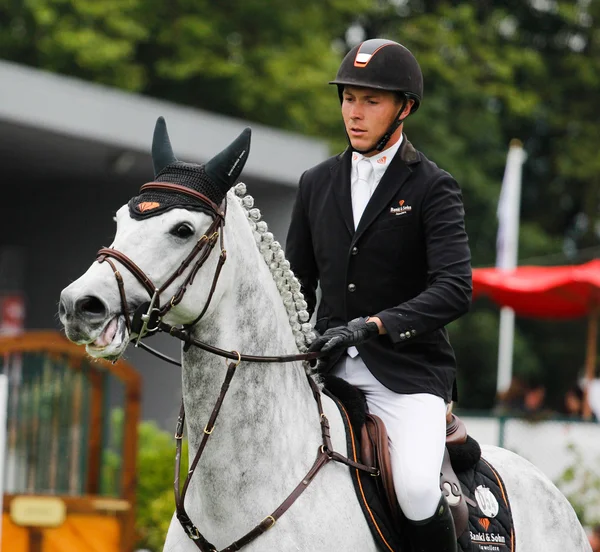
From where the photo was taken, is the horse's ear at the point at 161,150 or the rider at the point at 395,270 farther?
the rider at the point at 395,270

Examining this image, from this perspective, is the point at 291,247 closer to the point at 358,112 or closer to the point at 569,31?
the point at 358,112

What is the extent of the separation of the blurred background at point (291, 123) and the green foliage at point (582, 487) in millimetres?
31

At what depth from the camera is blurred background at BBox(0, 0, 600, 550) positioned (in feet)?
48.7

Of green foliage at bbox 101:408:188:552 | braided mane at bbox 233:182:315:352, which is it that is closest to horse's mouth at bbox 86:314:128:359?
braided mane at bbox 233:182:315:352

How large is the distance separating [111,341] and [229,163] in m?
0.84

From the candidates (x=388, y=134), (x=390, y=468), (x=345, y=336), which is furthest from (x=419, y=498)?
(x=388, y=134)

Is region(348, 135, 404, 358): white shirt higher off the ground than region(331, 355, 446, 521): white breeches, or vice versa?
region(348, 135, 404, 358): white shirt

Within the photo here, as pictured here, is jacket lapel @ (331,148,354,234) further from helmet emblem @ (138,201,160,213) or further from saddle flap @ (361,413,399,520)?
helmet emblem @ (138,201,160,213)

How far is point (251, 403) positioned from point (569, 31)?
30.1 m

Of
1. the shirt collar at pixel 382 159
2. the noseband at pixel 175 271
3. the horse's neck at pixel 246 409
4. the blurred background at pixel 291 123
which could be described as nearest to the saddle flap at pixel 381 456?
the horse's neck at pixel 246 409

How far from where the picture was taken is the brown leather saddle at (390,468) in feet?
15.0

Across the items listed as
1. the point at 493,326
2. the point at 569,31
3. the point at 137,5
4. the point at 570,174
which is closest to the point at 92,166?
the point at 137,5

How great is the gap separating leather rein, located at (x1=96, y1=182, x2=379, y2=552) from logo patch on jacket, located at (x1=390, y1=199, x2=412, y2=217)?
2.36ft

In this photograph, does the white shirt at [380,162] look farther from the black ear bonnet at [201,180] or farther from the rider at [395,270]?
the black ear bonnet at [201,180]
